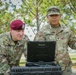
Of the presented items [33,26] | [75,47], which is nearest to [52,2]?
[33,26]

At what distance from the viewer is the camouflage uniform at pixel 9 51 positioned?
13.9 feet

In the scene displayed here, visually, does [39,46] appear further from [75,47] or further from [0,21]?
[0,21]

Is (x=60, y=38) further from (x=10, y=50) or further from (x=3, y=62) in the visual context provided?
(x=3, y=62)

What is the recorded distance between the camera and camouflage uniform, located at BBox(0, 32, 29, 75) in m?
4.25

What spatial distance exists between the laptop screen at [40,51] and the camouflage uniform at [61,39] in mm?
932

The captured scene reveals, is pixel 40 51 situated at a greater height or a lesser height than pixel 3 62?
greater

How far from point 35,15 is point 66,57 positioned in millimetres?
12995

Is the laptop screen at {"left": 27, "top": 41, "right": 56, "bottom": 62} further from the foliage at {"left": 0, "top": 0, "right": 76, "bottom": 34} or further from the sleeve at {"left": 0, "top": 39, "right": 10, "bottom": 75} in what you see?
the foliage at {"left": 0, "top": 0, "right": 76, "bottom": 34}

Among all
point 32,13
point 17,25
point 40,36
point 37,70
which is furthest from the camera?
point 32,13

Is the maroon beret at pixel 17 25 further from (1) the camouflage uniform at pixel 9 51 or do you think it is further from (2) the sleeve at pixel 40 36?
(2) the sleeve at pixel 40 36

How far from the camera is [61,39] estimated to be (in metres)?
4.87

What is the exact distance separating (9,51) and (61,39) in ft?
3.04

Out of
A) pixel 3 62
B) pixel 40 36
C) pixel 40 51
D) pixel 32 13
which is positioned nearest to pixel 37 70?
pixel 40 51

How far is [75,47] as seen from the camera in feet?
16.3
